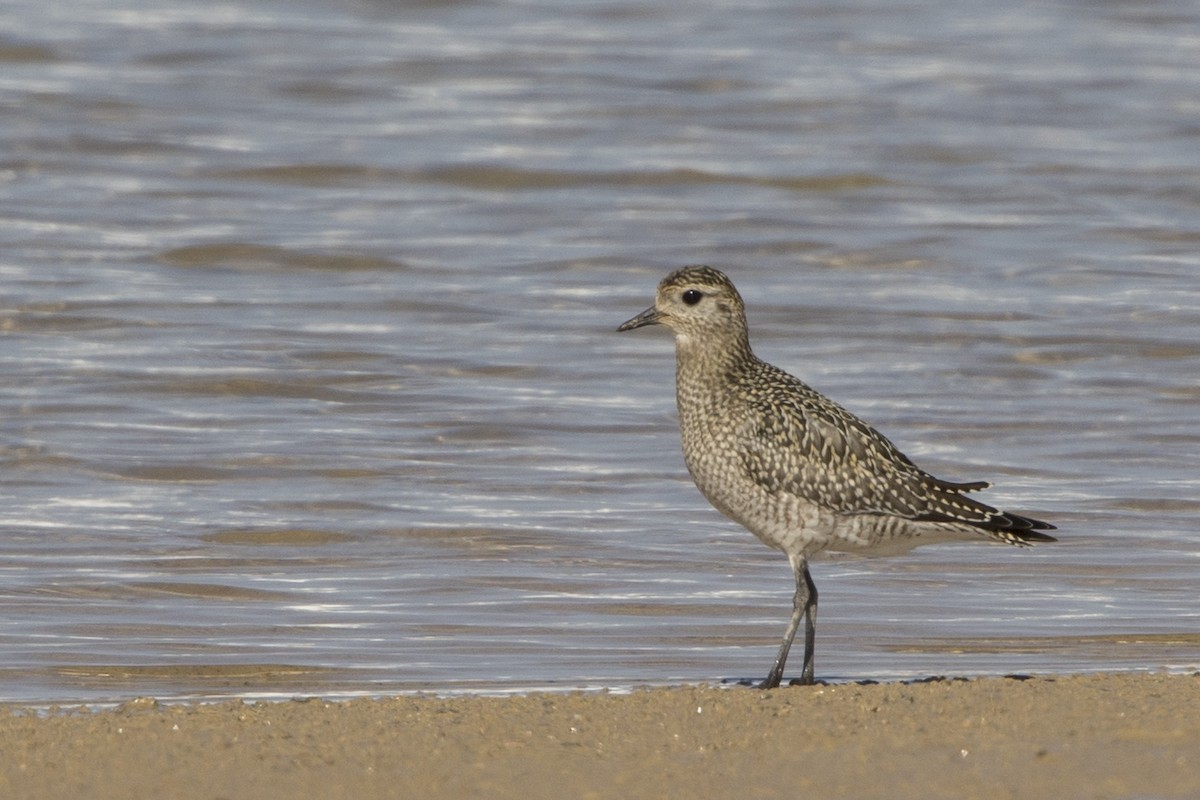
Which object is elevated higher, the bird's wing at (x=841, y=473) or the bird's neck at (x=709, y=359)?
the bird's neck at (x=709, y=359)

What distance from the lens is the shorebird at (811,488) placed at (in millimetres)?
7582

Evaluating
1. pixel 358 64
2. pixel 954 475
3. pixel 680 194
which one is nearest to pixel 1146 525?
pixel 954 475

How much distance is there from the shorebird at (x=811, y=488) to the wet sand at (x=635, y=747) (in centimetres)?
112

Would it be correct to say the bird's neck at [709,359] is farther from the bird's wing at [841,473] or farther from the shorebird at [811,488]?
the bird's wing at [841,473]

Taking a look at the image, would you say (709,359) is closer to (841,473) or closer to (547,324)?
(841,473)

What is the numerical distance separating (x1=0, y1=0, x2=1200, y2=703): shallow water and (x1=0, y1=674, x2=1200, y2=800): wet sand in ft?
3.55

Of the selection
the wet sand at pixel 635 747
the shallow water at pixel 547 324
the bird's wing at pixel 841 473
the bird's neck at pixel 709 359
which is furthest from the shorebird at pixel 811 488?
the wet sand at pixel 635 747

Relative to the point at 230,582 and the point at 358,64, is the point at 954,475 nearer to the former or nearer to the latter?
the point at 230,582

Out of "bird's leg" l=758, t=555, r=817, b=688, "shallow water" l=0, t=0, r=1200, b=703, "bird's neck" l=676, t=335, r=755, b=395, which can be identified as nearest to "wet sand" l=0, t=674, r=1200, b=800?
"bird's leg" l=758, t=555, r=817, b=688

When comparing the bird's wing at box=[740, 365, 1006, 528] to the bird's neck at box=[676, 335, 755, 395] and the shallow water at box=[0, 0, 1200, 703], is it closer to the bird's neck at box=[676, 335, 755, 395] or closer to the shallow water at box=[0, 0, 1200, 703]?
the bird's neck at box=[676, 335, 755, 395]

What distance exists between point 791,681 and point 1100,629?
1468 mm

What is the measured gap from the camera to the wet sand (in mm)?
5410

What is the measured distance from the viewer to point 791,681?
294 inches

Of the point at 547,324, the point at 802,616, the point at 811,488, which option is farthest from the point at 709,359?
the point at 547,324
